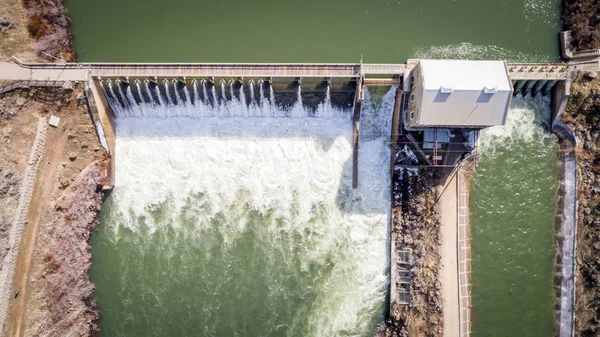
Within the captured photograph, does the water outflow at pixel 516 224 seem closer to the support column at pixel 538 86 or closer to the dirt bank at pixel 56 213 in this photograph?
the support column at pixel 538 86

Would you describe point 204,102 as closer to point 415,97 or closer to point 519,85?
point 415,97

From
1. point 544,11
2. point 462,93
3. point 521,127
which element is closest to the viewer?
point 462,93

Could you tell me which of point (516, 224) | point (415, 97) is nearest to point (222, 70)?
point (415, 97)

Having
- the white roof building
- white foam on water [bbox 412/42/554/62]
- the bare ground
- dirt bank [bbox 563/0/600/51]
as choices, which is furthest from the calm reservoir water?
the white roof building

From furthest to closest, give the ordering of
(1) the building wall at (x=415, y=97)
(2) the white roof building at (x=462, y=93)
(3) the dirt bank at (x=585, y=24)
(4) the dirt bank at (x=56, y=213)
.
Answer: (3) the dirt bank at (x=585, y=24)
(4) the dirt bank at (x=56, y=213)
(1) the building wall at (x=415, y=97)
(2) the white roof building at (x=462, y=93)

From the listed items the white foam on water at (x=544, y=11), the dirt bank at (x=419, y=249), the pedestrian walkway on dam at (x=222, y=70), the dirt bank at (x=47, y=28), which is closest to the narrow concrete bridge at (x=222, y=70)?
the pedestrian walkway on dam at (x=222, y=70)

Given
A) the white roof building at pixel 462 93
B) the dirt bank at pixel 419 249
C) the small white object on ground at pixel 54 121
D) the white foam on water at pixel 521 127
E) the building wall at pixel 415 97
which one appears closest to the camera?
the white roof building at pixel 462 93

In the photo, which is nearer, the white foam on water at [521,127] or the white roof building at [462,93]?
the white roof building at [462,93]
